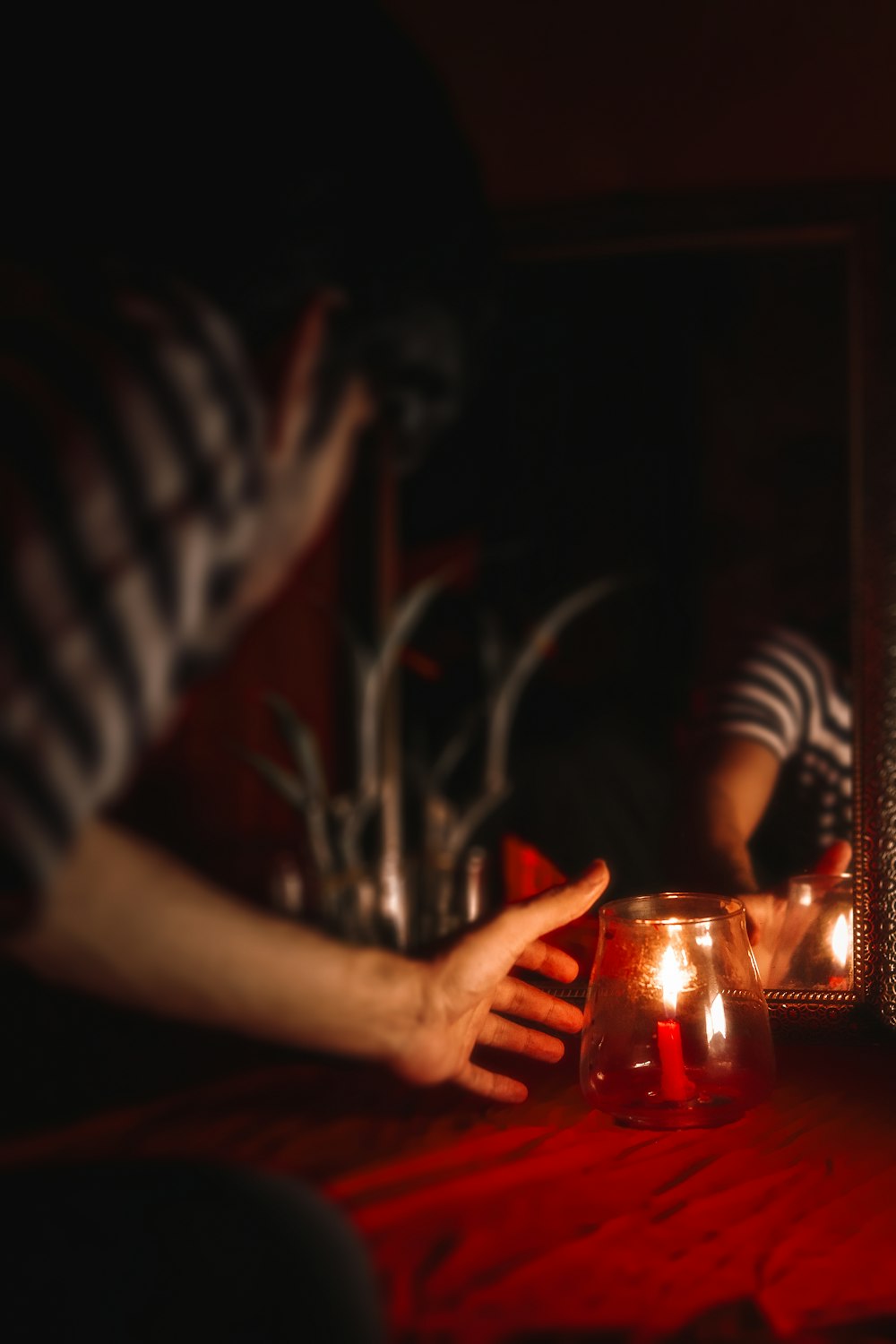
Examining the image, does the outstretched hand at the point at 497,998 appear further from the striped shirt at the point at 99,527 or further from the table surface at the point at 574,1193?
the striped shirt at the point at 99,527

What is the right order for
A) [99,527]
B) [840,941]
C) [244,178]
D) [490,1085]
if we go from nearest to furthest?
[99,527] < [244,178] < [490,1085] < [840,941]

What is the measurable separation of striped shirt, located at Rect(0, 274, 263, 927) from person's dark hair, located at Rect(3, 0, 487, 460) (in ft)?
0.14

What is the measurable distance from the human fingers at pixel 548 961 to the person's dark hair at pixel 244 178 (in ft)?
1.29

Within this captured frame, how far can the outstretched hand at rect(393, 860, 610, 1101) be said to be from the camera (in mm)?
636

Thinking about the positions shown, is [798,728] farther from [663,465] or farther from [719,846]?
[663,465]

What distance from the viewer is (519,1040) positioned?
0.72 m

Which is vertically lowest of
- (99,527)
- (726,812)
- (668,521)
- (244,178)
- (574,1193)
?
(574,1193)

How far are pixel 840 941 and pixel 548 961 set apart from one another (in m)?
0.25

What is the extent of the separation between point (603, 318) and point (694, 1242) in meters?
0.71

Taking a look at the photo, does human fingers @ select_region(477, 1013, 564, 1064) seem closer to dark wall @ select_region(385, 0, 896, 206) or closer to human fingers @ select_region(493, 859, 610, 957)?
human fingers @ select_region(493, 859, 610, 957)

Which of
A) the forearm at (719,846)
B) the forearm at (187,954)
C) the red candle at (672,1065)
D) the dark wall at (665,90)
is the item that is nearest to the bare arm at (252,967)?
the forearm at (187,954)

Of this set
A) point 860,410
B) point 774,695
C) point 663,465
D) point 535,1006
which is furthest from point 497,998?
A: point 860,410

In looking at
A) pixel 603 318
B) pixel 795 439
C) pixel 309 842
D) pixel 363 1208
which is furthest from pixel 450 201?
pixel 363 1208

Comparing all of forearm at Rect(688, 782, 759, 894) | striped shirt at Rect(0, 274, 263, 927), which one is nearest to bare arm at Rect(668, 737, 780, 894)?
forearm at Rect(688, 782, 759, 894)
